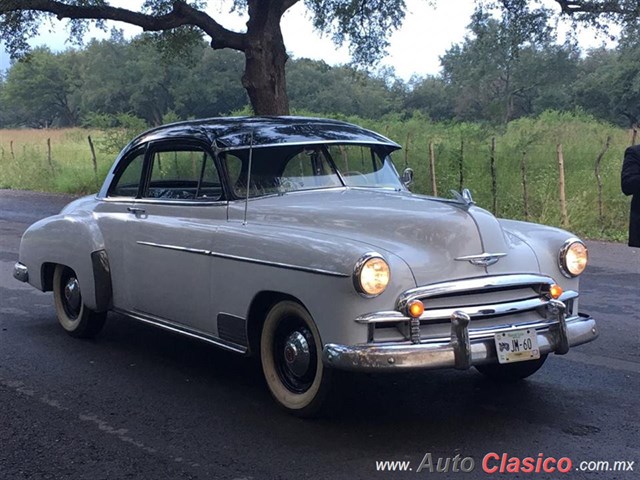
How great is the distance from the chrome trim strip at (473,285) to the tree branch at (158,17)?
45.8 feet

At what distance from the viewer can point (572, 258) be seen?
4719 millimetres

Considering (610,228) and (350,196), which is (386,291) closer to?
(350,196)

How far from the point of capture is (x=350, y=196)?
518 centimetres

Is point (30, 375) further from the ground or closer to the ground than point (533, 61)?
closer to the ground

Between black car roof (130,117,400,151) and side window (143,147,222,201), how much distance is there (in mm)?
142

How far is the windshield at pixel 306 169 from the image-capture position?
5.18m

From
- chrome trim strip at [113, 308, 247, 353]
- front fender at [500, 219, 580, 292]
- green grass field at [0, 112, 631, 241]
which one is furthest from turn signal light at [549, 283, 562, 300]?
green grass field at [0, 112, 631, 241]

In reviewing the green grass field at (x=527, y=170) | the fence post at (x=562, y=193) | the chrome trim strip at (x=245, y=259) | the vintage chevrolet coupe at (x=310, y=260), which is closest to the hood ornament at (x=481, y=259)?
the vintage chevrolet coupe at (x=310, y=260)

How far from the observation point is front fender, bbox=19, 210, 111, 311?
5.96 m

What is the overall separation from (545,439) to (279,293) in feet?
5.41

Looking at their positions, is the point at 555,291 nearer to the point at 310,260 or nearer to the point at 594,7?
the point at 310,260

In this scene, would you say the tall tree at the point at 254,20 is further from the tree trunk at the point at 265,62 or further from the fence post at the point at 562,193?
the fence post at the point at 562,193

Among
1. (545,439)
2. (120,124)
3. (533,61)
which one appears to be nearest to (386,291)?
(545,439)

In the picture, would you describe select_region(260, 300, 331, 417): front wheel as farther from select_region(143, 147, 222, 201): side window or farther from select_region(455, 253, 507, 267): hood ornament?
select_region(143, 147, 222, 201): side window
